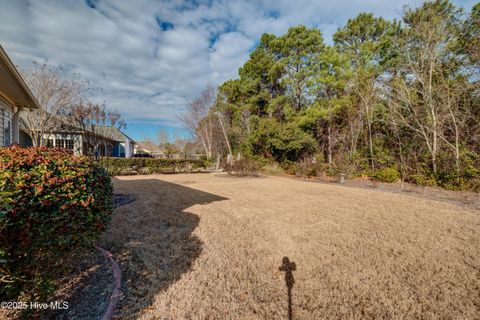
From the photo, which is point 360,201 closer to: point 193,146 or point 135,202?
point 135,202

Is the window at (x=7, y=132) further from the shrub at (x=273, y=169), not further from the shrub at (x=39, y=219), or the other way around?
the shrub at (x=273, y=169)

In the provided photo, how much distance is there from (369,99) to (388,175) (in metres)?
5.01

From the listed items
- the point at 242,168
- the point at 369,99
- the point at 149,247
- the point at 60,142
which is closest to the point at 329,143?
the point at 369,99

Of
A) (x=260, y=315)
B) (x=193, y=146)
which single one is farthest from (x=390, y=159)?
(x=193, y=146)

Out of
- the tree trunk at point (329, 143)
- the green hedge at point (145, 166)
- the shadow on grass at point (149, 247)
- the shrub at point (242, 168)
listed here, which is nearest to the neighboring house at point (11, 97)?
the shadow on grass at point (149, 247)

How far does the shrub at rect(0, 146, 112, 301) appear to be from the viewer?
4.95 feet

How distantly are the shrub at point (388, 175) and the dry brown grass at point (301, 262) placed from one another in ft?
18.5

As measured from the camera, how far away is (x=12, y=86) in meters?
5.53

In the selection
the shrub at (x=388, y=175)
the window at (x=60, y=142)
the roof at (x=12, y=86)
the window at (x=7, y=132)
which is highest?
the roof at (x=12, y=86)

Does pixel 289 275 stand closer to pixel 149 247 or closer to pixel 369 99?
pixel 149 247

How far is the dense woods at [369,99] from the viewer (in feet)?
29.9

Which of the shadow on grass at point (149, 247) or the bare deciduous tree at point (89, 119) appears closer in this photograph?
the shadow on grass at point (149, 247)

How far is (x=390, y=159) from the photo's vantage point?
11469mm

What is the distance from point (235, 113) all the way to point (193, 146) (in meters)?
18.7
